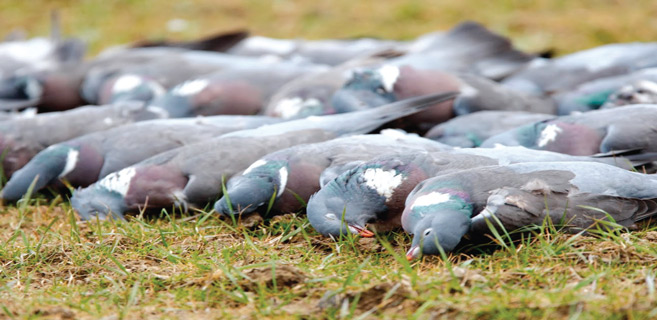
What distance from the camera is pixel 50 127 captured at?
12.7ft

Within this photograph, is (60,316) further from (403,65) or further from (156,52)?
(156,52)

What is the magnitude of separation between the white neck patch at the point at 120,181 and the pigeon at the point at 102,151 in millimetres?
193

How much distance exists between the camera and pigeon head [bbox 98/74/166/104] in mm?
4570

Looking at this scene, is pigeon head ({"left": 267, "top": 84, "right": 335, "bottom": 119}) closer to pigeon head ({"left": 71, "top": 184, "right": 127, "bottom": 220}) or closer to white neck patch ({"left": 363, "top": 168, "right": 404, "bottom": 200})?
pigeon head ({"left": 71, "top": 184, "right": 127, "bottom": 220})

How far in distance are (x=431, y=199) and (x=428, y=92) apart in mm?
1501

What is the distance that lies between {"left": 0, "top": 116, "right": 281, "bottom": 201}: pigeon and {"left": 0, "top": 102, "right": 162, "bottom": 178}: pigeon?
0.20m

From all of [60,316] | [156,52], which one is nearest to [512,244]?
[60,316]

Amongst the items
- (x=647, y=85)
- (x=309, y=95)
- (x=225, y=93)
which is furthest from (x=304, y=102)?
(x=647, y=85)

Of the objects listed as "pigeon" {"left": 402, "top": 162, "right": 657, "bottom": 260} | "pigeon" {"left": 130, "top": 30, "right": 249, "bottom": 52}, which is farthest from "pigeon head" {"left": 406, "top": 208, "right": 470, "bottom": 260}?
"pigeon" {"left": 130, "top": 30, "right": 249, "bottom": 52}

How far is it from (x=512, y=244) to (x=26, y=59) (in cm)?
410

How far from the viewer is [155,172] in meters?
3.21

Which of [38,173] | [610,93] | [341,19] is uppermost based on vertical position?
[610,93]

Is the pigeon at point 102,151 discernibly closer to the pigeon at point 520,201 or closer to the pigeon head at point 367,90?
the pigeon head at point 367,90

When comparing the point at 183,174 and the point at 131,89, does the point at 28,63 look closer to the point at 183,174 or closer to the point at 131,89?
the point at 131,89
